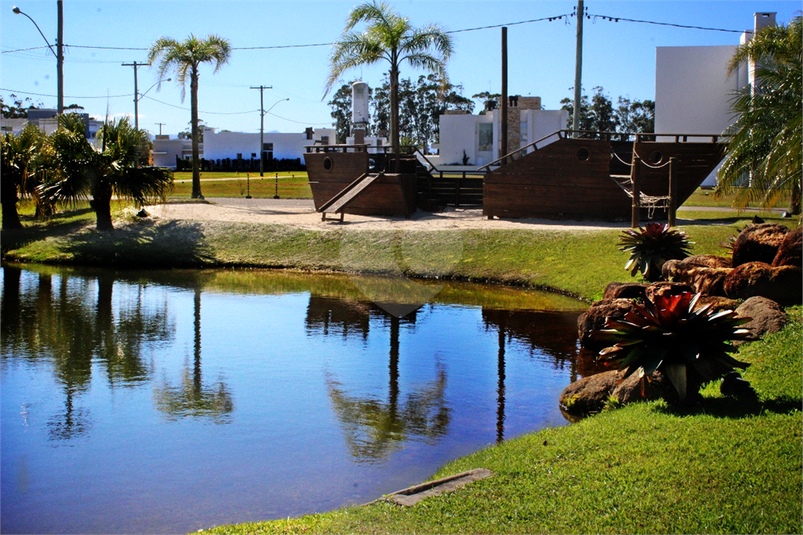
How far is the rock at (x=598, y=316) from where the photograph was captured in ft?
37.0

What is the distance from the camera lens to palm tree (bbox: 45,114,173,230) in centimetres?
2252

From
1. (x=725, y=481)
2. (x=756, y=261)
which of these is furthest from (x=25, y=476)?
(x=756, y=261)

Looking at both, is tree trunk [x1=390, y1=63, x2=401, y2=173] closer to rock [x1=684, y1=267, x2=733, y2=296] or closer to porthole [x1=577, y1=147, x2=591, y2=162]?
porthole [x1=577, y1=147, x2=591, y2=162]

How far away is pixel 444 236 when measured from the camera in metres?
21.2

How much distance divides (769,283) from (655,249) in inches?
159

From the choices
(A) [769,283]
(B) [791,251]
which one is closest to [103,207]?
(A) [769,283]

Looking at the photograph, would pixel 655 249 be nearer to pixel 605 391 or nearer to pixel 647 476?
pixel 605 391

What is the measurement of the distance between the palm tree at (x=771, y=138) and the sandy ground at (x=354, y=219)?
5.11m

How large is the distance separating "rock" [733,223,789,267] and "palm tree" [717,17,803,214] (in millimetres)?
849

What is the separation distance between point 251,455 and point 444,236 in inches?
563

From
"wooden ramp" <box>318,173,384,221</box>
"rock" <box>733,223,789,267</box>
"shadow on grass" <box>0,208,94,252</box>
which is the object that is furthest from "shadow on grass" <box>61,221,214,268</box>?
"rock" <box>733,223,789,267</box>

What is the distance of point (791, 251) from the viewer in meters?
11.0

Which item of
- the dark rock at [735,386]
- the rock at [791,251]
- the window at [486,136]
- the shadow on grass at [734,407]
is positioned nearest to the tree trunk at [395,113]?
the rock at [791,251]

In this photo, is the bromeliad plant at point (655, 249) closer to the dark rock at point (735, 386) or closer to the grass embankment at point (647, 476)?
the grass embankment at point (647, 476)
